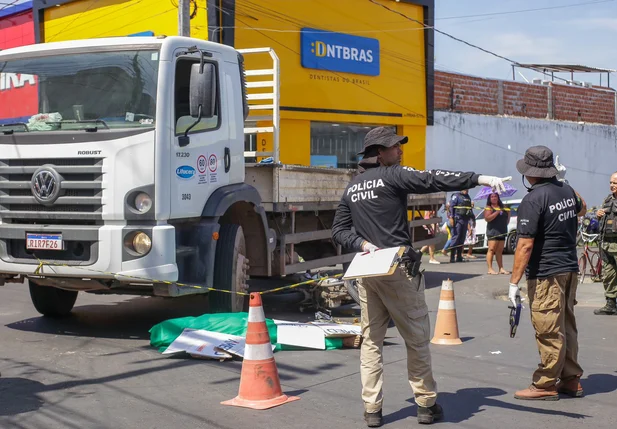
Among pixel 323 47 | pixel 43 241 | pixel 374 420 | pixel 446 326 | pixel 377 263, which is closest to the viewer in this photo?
pixel 377 263

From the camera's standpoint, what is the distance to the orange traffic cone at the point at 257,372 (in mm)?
5945

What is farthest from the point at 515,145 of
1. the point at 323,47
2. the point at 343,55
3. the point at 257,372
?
the point at 257,372

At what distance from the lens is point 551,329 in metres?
6.10

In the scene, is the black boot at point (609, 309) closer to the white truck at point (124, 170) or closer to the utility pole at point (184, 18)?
the white truck at point (124, 170)

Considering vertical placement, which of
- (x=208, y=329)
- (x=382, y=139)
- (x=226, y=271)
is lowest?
(x=208, y=329)

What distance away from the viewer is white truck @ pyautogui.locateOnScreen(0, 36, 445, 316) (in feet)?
26.1

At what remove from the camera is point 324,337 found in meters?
8.12

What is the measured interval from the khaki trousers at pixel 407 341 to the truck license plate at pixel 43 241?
12.6ft

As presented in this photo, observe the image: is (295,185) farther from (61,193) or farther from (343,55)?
(343,55)

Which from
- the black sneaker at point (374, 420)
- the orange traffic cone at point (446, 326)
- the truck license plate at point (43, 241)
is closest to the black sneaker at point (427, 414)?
the black sneaker at point (374, 420)

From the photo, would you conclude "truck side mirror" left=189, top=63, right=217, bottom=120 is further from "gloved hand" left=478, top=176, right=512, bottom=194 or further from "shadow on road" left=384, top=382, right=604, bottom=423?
"gloved hand" left=478, top=176, right=512, bottom=194

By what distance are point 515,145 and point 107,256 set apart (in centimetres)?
2346

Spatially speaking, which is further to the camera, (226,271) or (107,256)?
(226,271)

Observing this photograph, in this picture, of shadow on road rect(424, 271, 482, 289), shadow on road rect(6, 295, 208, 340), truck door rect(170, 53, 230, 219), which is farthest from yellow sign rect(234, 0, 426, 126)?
truck door rect(170, 53, 230, 219)
